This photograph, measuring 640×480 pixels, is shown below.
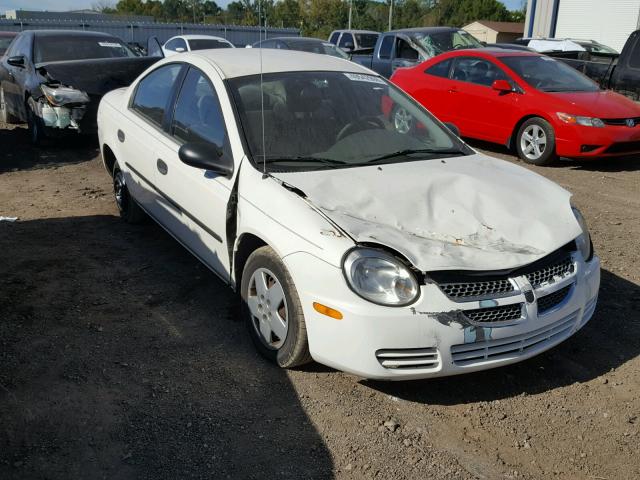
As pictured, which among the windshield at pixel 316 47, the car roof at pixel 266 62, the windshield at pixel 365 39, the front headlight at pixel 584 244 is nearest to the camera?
the front headlight at pixel 584 244

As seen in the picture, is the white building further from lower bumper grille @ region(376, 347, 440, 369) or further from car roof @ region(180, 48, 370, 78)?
lower bumper grille @ region(376, 347, 440, 369)

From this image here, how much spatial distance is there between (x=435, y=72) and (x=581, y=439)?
8.13 metres

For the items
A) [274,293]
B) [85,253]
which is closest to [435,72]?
[85,253]

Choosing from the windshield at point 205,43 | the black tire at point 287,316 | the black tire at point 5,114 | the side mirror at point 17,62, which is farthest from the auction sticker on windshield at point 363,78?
the windshield at point 205,43

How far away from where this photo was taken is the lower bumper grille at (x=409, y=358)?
3.04 meters

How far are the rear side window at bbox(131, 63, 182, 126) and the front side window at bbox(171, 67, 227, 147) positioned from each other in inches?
9.6

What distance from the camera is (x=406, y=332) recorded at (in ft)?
9.78

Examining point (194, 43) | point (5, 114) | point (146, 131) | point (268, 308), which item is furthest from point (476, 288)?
point (194, 43)

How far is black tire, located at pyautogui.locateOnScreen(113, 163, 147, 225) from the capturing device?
18.9 feet

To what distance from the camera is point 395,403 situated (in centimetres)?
334

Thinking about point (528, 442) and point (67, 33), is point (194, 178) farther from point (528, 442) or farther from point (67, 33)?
point (67, 33)

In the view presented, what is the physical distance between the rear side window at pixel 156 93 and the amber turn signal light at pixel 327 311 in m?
2.35

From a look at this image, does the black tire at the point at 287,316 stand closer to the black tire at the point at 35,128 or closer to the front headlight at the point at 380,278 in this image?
the front headlight at the point at 380,278

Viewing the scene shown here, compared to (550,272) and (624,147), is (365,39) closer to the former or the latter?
(624,147)
